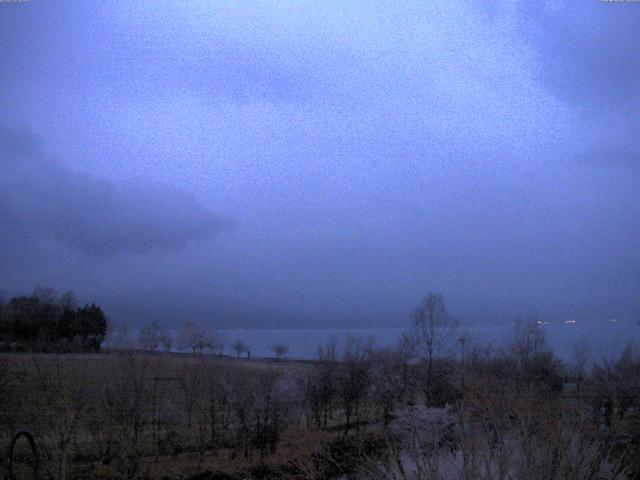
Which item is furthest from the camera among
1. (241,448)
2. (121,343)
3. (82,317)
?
(82,317)

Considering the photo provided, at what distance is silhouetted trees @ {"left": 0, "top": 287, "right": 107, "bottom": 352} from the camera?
82.6m

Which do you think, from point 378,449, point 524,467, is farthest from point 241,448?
point 524,467

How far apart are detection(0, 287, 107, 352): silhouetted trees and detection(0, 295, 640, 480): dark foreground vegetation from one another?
38746mm

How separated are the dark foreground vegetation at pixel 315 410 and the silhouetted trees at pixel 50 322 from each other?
38.7 m

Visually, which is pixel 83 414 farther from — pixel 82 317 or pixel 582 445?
pixel 82 317

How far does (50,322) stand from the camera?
86.4m

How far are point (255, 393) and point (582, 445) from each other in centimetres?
2481

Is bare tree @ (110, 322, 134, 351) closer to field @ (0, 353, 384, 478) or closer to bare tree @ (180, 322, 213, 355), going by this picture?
field @ (0, 353, 384, 478)

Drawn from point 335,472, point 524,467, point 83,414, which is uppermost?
point 524,467

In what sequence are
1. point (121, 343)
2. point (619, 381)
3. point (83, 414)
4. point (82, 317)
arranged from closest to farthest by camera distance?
1. point (83, 414)
2. point (121, 343)
3. point (619, 381)
4. point (82, 317)

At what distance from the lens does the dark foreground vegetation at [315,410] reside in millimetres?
21359

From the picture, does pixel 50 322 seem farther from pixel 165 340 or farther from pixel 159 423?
pixel 159 423

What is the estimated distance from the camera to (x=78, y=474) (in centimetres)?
2403

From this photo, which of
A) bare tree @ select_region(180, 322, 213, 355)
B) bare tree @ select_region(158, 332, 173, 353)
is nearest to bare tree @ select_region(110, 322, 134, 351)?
bare tree @ select_region(158, 332, 173, 353)
